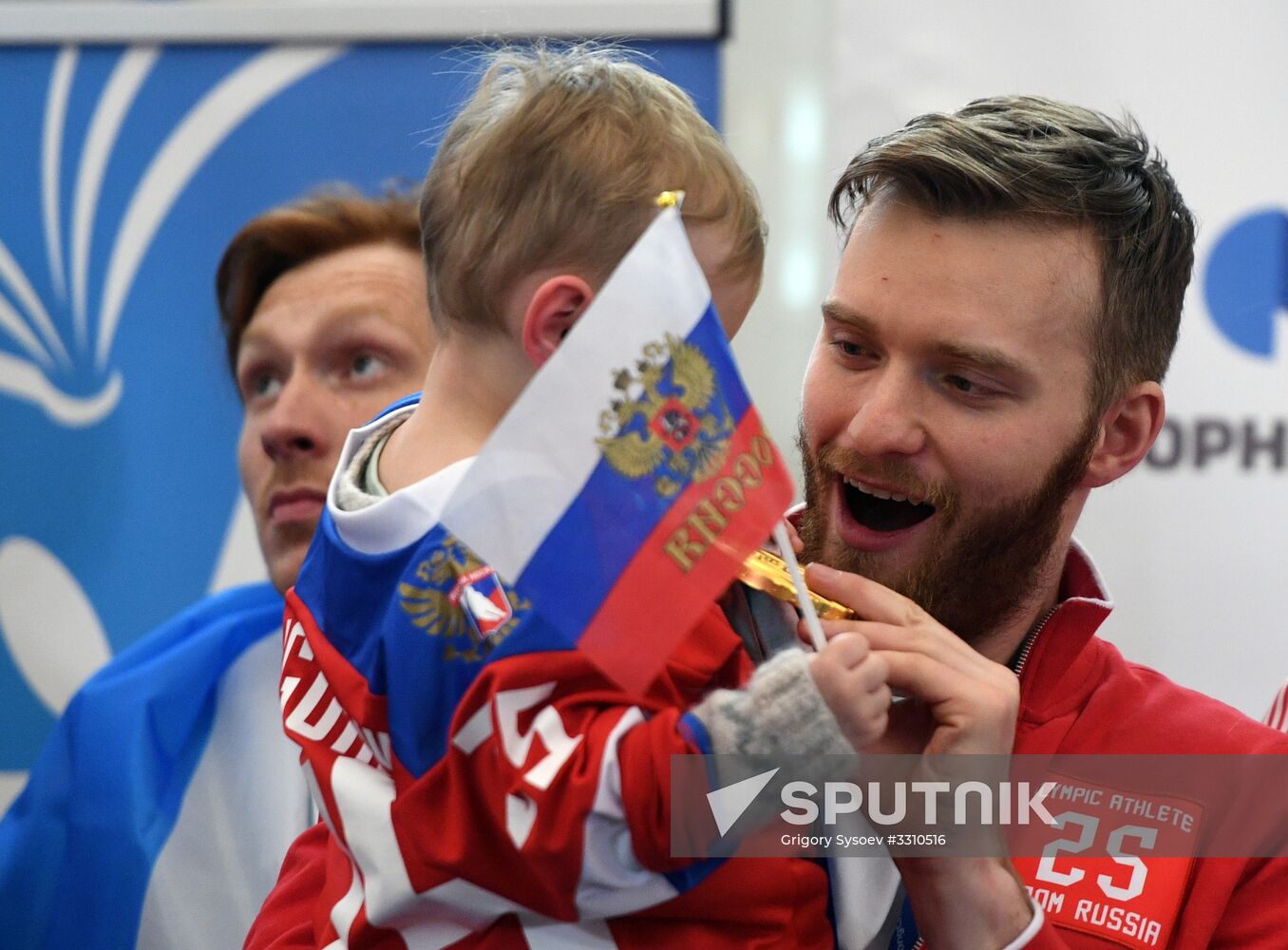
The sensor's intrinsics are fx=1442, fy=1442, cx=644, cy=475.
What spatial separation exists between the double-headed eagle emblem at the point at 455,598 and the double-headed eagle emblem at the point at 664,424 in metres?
0.21

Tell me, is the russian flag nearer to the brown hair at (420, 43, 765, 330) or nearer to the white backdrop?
the brown hair at (420, 43, 765, 330)

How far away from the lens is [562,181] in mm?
1278

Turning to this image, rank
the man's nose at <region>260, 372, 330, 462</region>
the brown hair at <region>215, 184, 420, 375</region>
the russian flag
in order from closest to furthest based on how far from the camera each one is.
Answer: the russian flag, the man's nose at <region>260, 372, 330, 462</region>, the brown hair at <region>215, 184, 420, 375</region>

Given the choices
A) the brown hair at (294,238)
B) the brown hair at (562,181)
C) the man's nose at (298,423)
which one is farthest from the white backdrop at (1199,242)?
the brown hair at (562,181)

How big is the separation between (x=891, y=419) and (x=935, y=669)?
0.38 metres

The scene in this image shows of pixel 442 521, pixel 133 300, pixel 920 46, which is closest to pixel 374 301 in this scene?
pixel 133 300

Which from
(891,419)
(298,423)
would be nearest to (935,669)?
(891,419)

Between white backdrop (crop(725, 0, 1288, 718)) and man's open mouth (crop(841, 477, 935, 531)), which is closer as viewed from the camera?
man's open mouth (crop(841, 477, 935, 531))

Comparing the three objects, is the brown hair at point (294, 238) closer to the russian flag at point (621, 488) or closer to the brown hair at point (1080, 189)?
the brown hair at point (1080, 189)

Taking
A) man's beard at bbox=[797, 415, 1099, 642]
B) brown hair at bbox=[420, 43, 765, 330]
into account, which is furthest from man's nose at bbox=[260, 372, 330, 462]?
brown hair at bbox=[420, 43, 765, 330]

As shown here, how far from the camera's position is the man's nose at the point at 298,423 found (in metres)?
2.38

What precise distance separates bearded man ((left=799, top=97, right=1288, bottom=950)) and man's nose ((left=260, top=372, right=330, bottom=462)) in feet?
3.12

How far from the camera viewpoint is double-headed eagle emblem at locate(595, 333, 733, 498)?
1101mm

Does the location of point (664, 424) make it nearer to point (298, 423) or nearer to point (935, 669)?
point (935, 669)
